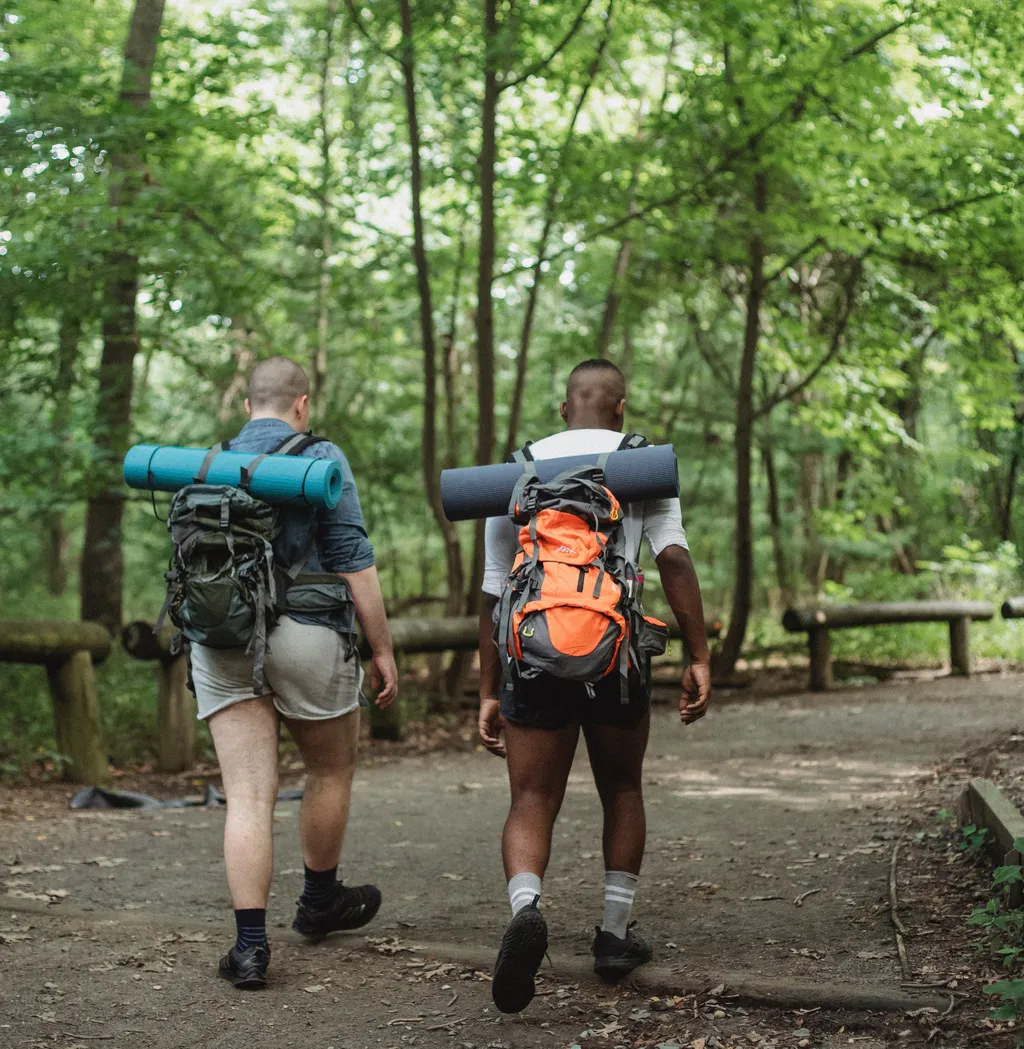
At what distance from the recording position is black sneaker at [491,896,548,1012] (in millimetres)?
3129

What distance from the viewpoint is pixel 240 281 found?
10.1 m

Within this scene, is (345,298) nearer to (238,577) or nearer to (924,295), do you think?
(924,295)

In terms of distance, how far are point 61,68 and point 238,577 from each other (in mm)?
5689

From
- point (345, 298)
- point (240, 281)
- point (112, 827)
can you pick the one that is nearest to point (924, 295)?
point (345, 298)

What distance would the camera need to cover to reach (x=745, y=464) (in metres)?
12.9

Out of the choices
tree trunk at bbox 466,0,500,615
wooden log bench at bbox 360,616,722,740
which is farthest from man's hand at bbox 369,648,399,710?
tree trunk at bbox 466,0,500,615

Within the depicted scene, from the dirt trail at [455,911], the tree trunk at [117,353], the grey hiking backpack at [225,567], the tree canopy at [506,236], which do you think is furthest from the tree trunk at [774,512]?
the grey hiking backpack at [225,567]

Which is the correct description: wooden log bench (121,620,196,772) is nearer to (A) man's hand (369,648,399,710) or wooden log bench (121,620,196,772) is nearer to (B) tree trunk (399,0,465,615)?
Result: (B) tree trunk (399,0,465,615)

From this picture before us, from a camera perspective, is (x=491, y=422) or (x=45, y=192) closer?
(x=45, y=192)

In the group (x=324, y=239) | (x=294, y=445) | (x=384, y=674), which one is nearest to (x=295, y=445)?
(x=294, y=445)

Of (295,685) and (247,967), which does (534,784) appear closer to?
(295,685)

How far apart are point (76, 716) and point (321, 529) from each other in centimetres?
458

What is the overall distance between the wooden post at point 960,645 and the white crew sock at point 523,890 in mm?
10768

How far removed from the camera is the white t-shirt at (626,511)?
365 centimetres
